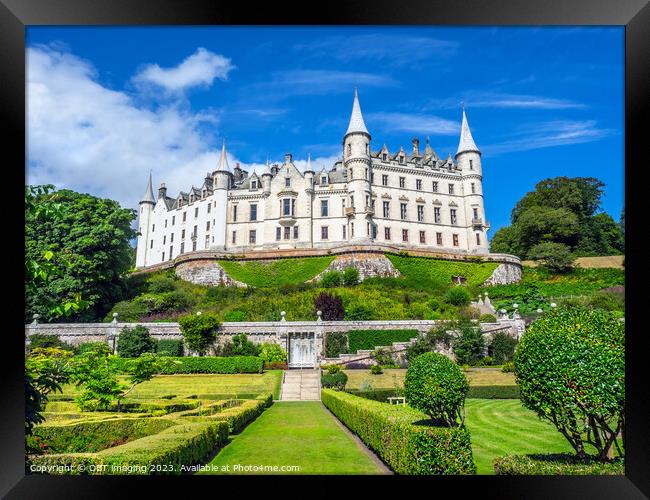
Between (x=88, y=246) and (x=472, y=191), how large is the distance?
1209 inches

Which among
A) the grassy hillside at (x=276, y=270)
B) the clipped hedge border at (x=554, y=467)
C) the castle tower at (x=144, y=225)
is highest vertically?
the castle tower at (x=144, y=225)

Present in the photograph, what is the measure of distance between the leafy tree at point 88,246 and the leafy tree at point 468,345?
18839mm

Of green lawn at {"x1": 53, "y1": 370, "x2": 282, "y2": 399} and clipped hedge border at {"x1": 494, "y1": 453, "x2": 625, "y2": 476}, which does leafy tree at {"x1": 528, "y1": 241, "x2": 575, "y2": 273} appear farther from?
clipped hedge border at {"x1": 494, "y1": 453, "x2": 625, "y2": 476}

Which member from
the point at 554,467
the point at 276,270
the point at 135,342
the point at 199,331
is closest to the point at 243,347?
the point at 199,331

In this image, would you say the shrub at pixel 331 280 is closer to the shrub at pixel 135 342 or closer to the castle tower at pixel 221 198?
the castle tower at pixel 221 198

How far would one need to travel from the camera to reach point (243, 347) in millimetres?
25969

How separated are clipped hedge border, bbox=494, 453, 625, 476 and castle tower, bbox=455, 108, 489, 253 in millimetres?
37163

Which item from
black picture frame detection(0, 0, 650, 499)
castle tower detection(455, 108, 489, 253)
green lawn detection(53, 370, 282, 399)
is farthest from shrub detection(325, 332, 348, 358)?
castle tower detection(455, 108, 489, 253)

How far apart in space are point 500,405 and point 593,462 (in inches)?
359

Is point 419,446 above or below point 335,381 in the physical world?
above

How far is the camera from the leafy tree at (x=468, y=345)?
2506 cm

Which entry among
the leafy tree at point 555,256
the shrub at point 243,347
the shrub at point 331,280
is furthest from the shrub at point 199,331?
the leafy tree at point 555,256

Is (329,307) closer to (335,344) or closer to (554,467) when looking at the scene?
(335,344)

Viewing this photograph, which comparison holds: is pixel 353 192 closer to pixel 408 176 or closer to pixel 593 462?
pixel 408 176
